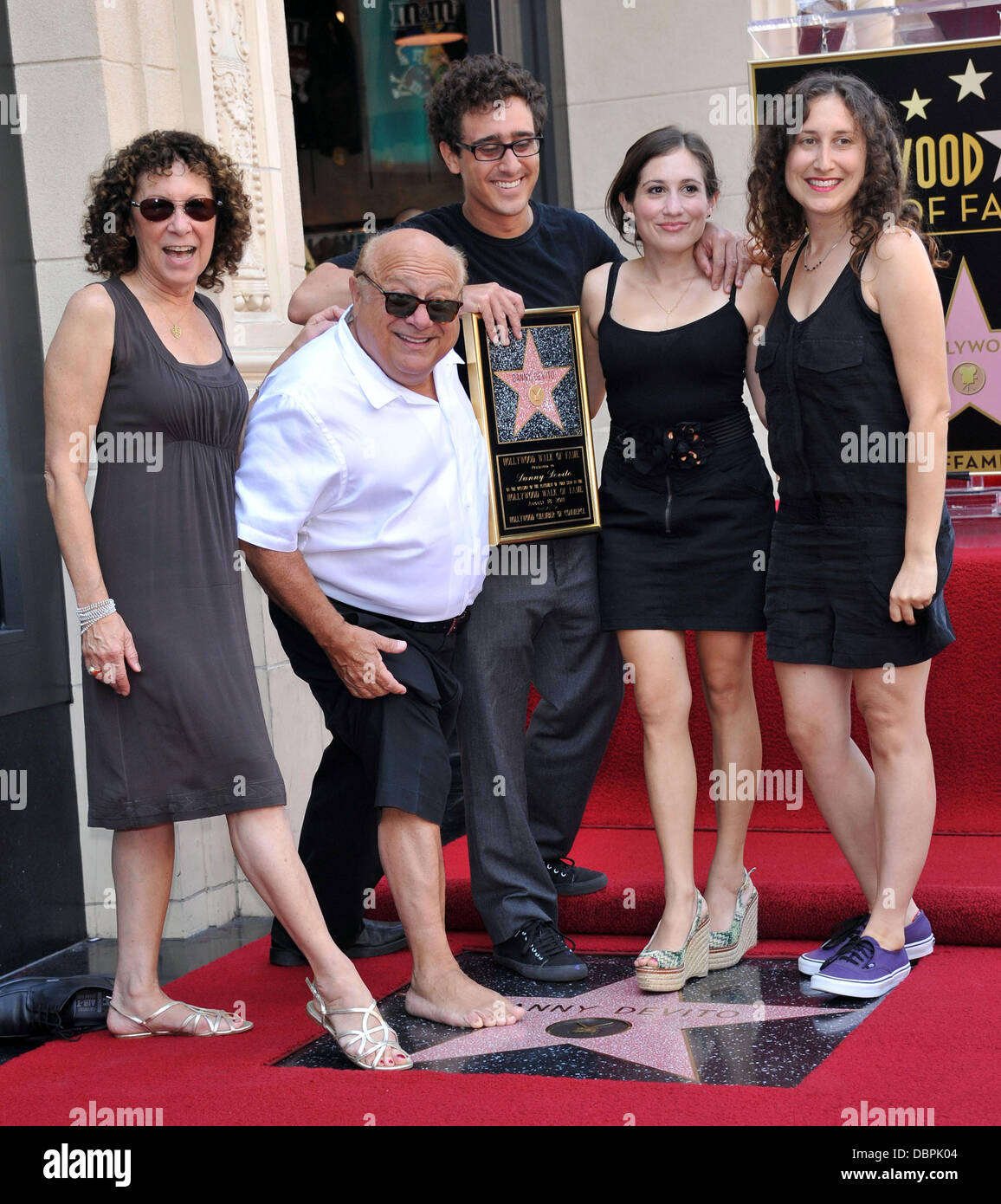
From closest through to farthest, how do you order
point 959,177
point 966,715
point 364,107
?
point 966,715
point 959,177
point 364,107

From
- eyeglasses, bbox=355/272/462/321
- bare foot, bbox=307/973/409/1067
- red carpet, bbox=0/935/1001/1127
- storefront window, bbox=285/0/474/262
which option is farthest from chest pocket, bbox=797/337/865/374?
storefront window, bbox=285/0/474/262

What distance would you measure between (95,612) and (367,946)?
4.43 feet

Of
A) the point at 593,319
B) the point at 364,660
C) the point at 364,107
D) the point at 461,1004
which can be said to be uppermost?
the point at 364,107

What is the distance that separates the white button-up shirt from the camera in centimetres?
306

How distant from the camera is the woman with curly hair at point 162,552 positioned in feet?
9.84

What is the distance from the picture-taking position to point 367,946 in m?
3.89

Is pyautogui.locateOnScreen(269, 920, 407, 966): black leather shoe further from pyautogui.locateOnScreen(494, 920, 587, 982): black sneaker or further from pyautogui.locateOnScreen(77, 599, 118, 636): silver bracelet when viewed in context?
pyautogui.locateOnScreen(77, 599, 118, 636): silver bracelet

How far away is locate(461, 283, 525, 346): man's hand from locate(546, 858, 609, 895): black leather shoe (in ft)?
4.70

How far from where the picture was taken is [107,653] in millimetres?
2988

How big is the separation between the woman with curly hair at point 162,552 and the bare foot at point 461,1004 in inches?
8.9

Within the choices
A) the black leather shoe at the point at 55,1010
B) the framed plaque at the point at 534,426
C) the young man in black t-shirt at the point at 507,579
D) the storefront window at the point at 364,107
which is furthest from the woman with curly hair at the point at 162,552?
the storefront window at the point at 364,107

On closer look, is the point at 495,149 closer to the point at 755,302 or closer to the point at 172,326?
the point at 755,302

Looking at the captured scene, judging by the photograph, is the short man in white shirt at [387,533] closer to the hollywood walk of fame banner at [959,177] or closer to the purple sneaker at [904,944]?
the purple sneaker at [904,944]

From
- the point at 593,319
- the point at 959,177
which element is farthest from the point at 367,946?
the point at 959,177
